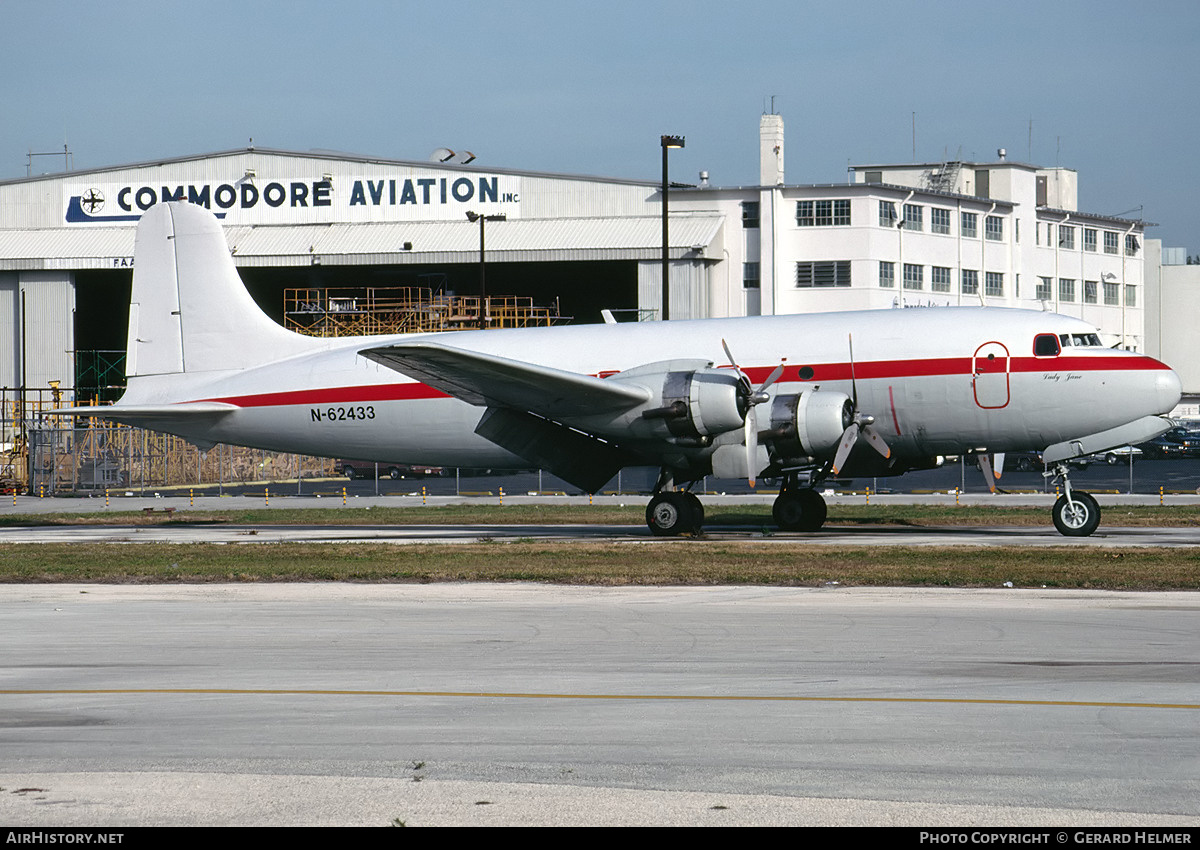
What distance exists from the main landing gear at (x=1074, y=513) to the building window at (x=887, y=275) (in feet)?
155

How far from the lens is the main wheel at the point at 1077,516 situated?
25.4 metres

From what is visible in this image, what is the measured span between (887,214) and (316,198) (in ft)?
105

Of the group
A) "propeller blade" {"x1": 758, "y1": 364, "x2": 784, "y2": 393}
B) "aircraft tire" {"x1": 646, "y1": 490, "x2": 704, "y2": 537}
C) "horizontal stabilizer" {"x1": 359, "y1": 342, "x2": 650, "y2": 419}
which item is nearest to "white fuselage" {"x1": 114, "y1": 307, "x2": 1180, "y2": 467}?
"propeller blade" {"x1": 758, "y1": 364, "x2": 784, "y2": 393}

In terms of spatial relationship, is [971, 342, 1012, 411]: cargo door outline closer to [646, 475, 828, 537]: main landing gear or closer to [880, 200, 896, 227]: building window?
[646, 475, 828, 537]: main landing gear

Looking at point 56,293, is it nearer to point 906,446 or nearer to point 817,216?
point 817,216

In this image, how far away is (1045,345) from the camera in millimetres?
25266

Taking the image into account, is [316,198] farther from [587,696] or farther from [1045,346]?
[587,696]

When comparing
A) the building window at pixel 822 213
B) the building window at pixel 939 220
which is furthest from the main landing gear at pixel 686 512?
the building window at pixel 939 220

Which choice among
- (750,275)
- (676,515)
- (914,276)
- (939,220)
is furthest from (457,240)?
(676,515)

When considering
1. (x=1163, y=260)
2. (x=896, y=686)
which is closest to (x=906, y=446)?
(x=896, y=686)

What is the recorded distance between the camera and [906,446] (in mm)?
26234

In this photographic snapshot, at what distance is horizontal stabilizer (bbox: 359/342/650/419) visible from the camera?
24.0 metres

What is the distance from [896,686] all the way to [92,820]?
6.22m
